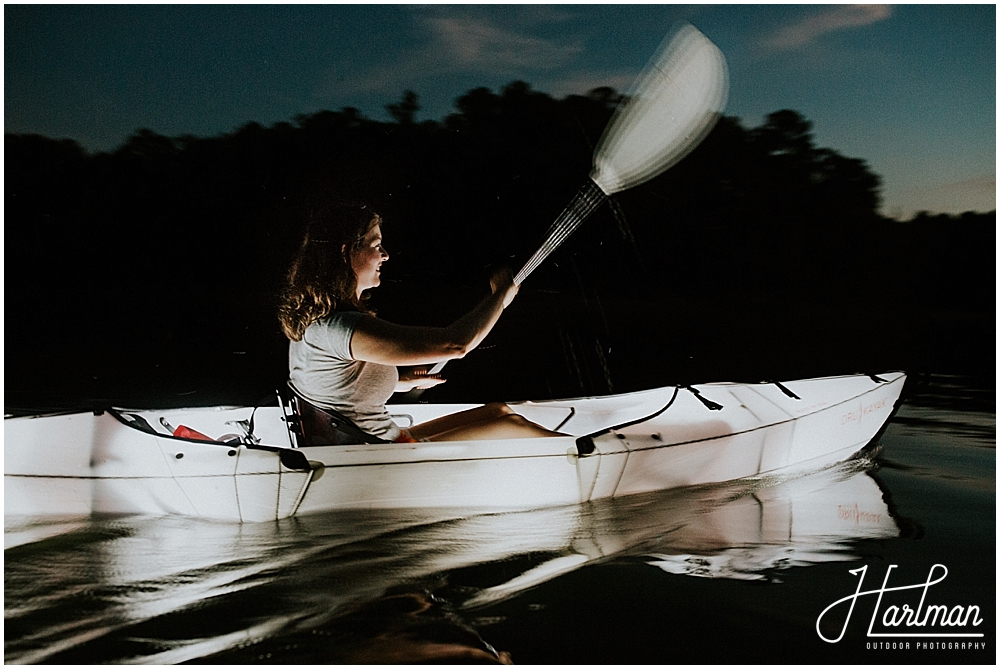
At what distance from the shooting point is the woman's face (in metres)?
2.19

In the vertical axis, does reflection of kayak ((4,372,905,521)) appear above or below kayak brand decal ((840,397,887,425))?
below

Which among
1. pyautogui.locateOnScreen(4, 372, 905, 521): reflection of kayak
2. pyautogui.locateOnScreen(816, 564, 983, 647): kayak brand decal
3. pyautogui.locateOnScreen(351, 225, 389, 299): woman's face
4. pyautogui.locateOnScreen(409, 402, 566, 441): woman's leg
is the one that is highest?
pyautogui.locateOnScreen(351, 225, 389, 299): woman's face

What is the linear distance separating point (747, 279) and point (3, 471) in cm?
303

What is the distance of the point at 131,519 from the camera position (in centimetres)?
219

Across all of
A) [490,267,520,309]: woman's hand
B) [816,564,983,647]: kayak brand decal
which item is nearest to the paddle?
[490,267,520,309]: woman's hand

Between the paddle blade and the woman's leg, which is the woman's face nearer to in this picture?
the woman's leg

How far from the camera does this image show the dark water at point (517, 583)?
1861 millimetres

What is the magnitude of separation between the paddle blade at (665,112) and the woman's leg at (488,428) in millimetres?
1118

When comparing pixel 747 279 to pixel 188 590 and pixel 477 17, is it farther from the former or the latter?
pixel 188 590

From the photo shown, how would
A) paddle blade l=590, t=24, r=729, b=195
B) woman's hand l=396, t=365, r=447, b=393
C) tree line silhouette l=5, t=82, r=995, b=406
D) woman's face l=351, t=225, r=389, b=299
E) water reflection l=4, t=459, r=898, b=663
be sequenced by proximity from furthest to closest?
1. tree line silhouette l=5, t=82, r=995, b=406
2. paddle blade l=590, t=24, r=729, b=195
3. woman's hand l=396, t=365, r=447, b=393
4. woman's face l=351, t=225, r=389, b=299
5. water reflection l=4, t=459, r=898, b=663

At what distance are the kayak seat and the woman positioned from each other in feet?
0.07

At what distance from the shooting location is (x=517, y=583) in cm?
205

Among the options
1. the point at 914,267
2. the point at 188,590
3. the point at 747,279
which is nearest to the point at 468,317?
the point at 188,590

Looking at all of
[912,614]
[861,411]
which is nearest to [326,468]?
[912,614]
